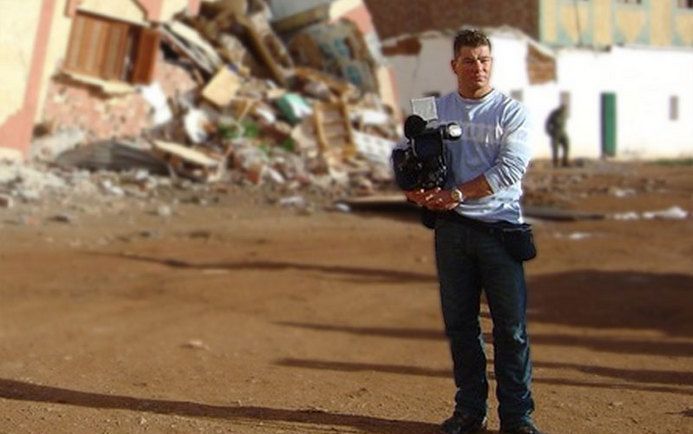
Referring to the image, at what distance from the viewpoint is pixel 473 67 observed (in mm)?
4340

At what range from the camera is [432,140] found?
4.30 metres

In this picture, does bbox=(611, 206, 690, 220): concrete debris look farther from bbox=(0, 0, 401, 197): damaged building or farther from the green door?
the green door

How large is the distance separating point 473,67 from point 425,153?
1.18 ft

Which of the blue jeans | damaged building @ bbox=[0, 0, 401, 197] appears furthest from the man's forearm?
damaged building @ bbox=[0, 0, 401, 197]

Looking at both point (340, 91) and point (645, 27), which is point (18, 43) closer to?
point (340, 91)

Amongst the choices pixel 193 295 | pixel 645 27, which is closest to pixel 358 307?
pixel 193 295

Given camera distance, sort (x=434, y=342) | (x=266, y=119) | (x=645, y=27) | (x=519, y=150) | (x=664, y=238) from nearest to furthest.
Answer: (x=519, y=150), (x=434, y=342), (x=664, y=238), (x=266, y=119), (x=645, y=27)

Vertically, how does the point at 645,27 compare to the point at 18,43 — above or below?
above

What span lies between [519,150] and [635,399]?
184 centimetres

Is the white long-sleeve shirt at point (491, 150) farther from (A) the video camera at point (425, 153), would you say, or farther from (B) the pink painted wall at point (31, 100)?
(B) the pink painted wall at point (31, 100)

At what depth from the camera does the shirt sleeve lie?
4277 mm

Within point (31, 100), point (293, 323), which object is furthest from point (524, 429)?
point (31, 100)

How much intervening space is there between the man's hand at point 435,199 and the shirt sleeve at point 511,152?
0.51ft

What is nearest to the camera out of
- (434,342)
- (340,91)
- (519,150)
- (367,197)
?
(519,150)
